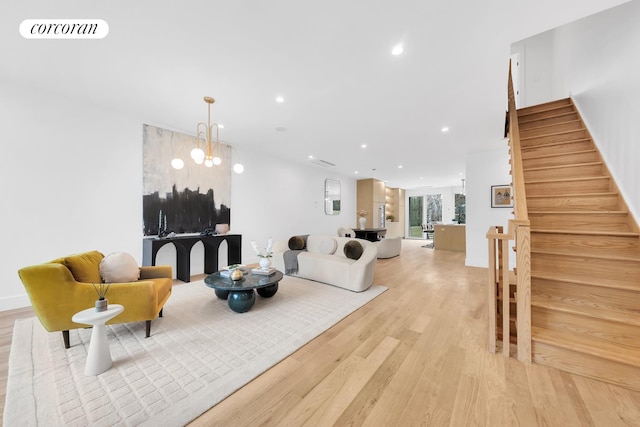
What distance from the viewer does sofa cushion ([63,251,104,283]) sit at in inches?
86.6

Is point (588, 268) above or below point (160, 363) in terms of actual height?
above

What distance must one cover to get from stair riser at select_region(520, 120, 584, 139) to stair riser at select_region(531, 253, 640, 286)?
232 cm

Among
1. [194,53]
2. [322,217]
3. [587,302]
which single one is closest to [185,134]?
[194,53]

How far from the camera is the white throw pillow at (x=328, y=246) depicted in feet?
14.5

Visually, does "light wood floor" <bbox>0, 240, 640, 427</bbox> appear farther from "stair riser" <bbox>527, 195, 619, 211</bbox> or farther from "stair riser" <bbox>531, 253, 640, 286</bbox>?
"stair riser" <bbox>527, 195, 619, 211</bbox>

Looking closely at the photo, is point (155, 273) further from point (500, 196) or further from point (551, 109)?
point (500, 196)

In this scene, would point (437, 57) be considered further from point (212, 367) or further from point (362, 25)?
point (212, 367)

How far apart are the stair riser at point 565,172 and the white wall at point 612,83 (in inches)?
5.7

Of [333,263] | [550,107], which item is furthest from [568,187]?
[333,263]

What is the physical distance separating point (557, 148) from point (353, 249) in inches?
129

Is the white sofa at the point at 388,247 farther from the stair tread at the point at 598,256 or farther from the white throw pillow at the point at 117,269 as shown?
the white throw pillow at the point at 117,269

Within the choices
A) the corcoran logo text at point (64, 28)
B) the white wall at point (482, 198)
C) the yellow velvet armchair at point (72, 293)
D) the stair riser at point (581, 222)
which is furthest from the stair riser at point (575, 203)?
the corcoran logo text at point (64, 28)

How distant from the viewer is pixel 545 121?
382cm

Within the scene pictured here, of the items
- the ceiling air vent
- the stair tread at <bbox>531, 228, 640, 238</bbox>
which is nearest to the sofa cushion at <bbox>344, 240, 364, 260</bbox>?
the stair tread at <bbox>531, 228, 640, 238</bbox>
